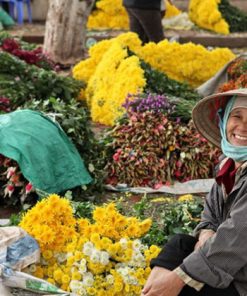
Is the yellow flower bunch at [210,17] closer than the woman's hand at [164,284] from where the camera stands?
No

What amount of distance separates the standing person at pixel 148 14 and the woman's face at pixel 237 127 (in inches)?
211

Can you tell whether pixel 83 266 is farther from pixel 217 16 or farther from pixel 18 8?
pixel 18 8

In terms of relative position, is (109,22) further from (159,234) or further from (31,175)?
(159,234)

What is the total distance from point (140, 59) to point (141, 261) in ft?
13.1

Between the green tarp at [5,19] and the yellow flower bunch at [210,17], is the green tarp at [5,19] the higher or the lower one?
the lower one

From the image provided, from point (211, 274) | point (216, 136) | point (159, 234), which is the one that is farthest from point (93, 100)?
point (211, 274)

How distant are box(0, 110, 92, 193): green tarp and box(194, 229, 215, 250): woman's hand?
2.00 m

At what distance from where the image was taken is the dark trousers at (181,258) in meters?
2.69

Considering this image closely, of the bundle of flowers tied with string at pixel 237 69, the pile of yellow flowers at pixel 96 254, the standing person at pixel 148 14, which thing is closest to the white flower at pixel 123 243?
the pile of yellow flowers at pixel 96 254

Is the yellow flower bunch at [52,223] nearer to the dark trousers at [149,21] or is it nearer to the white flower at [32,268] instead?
the white flower at [32,268]

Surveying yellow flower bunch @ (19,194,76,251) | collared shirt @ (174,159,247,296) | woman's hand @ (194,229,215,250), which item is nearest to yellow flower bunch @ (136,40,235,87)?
yellow flower bunch @ (19,194,76,251)

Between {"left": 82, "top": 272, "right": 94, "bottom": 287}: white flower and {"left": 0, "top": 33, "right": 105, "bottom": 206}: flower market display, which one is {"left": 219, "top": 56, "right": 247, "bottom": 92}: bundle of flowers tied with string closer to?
Result: {"left": 0, "top": 33, "right": 105, "bottom": 206}: flower market display

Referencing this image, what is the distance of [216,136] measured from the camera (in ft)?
10.3

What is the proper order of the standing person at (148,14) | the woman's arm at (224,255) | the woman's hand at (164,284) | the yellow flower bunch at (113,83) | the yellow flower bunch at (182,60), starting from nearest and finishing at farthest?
the woman's arm at (224,255) → the woman's hand at (164,284) → the yellow flower bunch at (113,83) → the yellow flower bunch at (182,60) → the standing person at (148,14)
